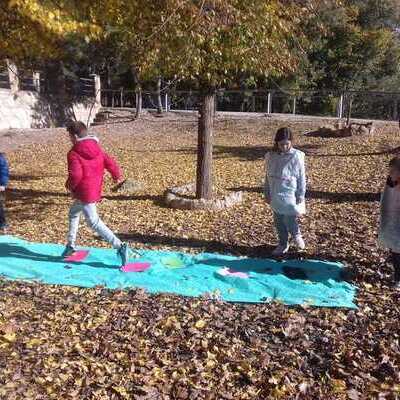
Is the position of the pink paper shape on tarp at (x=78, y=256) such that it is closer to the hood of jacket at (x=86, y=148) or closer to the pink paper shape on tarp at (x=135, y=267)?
the pink paper shape on tarp at (x=135, y=267)

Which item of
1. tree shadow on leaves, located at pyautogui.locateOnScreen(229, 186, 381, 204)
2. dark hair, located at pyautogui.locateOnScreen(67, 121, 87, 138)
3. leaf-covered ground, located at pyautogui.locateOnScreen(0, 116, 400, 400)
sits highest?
dark hair, located at pyautogui.locateOnScreen(67, 121, 87, 138)

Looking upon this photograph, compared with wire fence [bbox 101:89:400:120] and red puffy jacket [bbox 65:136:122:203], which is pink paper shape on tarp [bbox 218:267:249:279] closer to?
red puffy jacket [bbox 65:136:122:203]

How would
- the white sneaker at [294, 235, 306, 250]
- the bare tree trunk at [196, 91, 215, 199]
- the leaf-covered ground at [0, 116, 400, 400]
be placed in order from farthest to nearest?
the bare tree trunk at [196, 91, 215, 199] < the white sneaker at [294, 235, 306, 250] < the leaf-covered ground at [0, 116, 400, 400]

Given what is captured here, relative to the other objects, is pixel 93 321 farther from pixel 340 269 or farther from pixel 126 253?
pixel 340 269

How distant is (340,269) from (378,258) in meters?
0.56

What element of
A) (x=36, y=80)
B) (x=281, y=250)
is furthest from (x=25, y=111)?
(x=281, y=250)

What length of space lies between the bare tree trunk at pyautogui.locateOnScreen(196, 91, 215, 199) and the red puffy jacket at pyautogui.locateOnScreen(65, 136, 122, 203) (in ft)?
9.42

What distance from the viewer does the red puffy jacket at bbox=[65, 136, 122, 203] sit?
17.0 ft

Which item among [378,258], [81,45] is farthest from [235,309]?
[81,45]

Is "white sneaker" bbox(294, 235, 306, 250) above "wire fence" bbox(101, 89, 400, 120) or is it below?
below

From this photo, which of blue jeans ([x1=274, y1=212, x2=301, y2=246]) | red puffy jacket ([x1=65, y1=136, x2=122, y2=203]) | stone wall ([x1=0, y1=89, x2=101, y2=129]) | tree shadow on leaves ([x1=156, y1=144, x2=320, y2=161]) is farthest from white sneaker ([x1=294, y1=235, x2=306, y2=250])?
stone wall ([x1=0, y1=89, x2=101, y2=129])

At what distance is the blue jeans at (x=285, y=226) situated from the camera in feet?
18.1

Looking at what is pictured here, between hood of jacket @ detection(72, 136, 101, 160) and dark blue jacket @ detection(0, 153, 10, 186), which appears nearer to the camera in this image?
hood of jacket @ detection(72, 136, 101, 160)

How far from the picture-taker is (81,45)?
78.0ft
